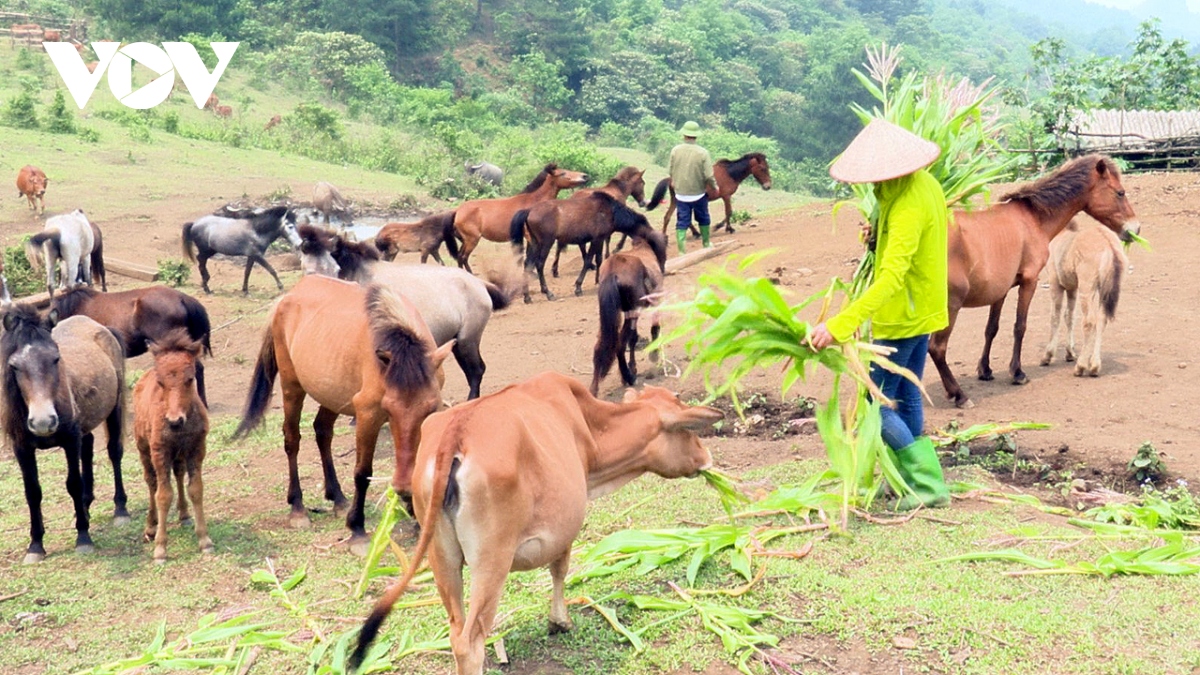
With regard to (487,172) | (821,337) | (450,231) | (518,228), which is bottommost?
(450,231)

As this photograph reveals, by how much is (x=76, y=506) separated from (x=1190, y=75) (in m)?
26.2

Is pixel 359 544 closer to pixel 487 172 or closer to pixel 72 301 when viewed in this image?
pixel 72 301

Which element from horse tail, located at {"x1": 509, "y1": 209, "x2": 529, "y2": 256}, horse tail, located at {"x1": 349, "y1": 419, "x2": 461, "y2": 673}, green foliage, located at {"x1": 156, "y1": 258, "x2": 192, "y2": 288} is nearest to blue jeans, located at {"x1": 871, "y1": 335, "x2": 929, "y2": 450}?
horse tail, located at {"x1": 349, "y1": 419, "x2": 461, "y2": 673}

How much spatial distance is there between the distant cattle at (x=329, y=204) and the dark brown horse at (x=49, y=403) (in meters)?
14.0

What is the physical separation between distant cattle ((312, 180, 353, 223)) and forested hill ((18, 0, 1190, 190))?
62.1 ft

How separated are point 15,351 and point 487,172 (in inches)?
882

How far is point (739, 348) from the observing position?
589 cm

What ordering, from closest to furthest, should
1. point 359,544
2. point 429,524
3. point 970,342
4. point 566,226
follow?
point 429,524, point 359,544, point 970,342, point 566,226

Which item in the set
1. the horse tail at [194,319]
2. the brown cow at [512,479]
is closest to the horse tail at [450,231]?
the horse tail at [194,319]

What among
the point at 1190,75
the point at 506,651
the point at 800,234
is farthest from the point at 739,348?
the point at 1190,75

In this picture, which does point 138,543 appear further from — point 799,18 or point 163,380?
point 799,18

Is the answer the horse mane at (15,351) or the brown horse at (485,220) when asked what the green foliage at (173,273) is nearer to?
the brown horse at (485,220)

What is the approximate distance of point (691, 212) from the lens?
18.6 metres

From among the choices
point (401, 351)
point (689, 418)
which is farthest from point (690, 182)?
point (689, 418)
